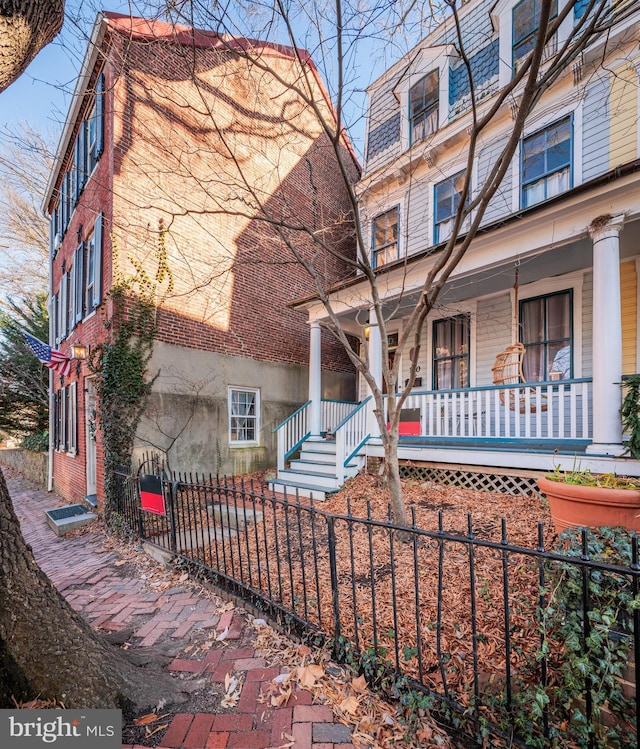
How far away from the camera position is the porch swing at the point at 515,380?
5504 mm

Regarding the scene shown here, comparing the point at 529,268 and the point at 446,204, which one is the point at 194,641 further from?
the point at 446,204

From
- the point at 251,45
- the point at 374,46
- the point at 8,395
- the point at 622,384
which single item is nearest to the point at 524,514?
the point at 622,384

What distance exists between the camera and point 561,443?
5234 millimetres

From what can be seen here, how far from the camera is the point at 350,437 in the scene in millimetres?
6898

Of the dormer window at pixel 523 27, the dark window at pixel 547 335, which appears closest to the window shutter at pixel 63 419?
the dark window at pixel 547 335

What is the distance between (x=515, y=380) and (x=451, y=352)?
1.80 metres

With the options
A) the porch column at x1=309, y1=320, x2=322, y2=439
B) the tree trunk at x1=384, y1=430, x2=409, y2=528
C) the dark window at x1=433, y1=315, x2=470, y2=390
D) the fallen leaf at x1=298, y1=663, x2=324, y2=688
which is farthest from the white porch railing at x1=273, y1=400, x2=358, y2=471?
the fallen leaf at x1=298, y1=663, x2=324, y2=688

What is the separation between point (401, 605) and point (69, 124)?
1093 cm

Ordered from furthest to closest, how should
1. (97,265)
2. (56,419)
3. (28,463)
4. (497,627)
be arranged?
1. (28,463)
2. (56,419)
3. (97,265)
4. (497,627)

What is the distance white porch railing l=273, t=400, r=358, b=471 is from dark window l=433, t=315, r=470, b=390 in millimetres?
2451

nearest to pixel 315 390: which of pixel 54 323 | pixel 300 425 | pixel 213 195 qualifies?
pixel 300 425

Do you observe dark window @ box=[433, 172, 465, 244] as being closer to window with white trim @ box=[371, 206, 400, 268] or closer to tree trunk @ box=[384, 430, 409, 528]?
window with white trim @ box=[371, 206, 400, 268]

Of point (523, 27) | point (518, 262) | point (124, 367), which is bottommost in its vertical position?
point (124, 367)

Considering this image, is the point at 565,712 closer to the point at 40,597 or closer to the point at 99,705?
the point at 99,705
